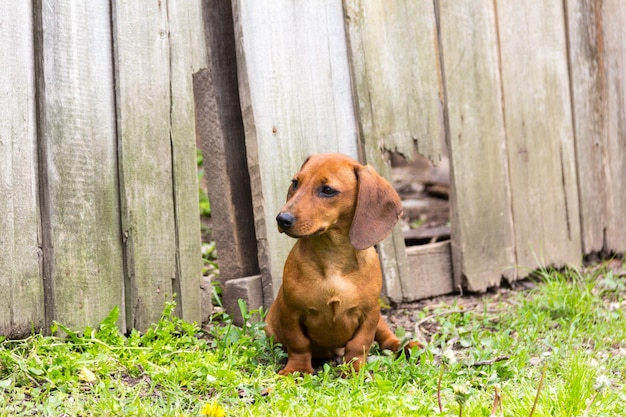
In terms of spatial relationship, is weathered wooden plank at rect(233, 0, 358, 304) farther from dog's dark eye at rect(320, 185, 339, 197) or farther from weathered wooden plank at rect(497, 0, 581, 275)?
weathered wooden plank at rect(497, 0, 581, 275)

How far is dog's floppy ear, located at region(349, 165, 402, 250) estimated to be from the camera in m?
3.72

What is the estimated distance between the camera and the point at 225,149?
4.46 m

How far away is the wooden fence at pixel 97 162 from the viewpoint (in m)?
3.68

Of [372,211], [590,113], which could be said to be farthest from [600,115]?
[372,211]

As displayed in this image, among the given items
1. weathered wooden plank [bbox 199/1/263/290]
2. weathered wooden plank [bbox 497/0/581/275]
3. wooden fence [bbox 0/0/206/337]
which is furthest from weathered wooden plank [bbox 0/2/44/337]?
weathered wooden plank [bbox 497/0/581/275]

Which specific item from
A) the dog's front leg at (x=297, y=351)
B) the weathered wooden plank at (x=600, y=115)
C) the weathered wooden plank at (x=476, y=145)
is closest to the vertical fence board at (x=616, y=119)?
the weathered wooden plank at (x=600, y=115)

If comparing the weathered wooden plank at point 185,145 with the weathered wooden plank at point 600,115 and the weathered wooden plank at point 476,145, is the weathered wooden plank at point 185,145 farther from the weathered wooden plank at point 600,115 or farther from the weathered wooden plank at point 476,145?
A: the weathered wooden plank at point 600,115

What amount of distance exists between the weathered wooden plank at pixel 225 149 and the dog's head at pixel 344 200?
736mm

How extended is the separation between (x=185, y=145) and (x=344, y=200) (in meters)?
0.94

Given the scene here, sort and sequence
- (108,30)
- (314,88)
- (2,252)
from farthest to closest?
1. (314,88)
2. (108,30)
3. (2,252)

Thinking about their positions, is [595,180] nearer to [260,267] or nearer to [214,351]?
[260,267]

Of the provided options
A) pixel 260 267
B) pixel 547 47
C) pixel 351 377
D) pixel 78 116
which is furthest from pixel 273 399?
pixel 547 47

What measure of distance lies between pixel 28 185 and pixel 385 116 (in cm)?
205

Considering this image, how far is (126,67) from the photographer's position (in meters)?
3.95
